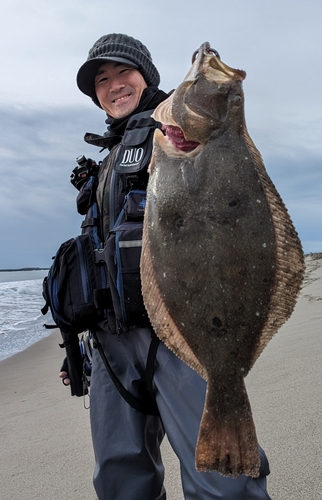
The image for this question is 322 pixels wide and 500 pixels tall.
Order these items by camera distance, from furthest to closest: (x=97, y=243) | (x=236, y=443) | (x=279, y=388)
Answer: (x=279, y=388) < (x=97, y=243) < (x=236, y=443)

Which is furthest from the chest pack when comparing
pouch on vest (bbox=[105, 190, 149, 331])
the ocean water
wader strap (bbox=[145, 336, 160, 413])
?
the ocean water

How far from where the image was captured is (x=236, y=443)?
5.49ft

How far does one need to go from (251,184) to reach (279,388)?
2.78 meters

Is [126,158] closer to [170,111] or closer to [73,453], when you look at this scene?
[170,111]

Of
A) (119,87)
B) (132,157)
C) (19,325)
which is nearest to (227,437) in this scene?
(132,157)

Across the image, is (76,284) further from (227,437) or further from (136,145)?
(227,437)

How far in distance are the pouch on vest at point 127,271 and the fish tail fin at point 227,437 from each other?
63 cm

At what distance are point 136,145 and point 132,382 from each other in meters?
1.33

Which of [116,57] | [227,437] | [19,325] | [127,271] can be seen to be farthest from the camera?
[19,325]

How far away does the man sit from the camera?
6.67ft

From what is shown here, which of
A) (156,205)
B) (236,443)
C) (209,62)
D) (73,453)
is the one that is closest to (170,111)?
(209,62)

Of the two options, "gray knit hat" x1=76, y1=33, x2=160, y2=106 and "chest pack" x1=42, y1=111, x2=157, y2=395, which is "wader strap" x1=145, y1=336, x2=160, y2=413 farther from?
"gray knit hat" x1=76, y1=33, x2=160, y2=106

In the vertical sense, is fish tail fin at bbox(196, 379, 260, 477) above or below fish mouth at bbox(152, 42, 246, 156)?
below

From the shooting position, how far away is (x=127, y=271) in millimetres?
2229
